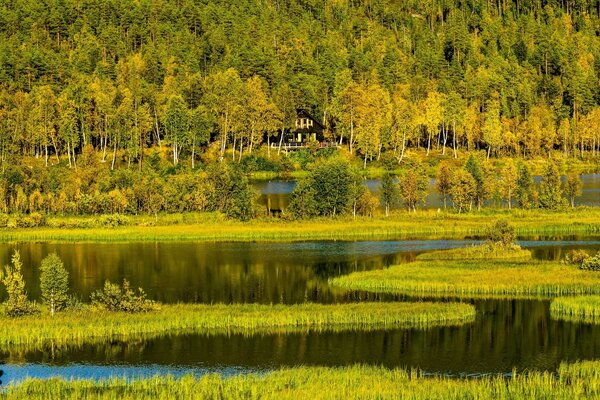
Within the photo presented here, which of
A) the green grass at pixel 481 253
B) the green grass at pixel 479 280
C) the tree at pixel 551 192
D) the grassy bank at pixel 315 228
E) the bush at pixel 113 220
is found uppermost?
the tree at pixel 551 192

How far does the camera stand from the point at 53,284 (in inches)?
2174

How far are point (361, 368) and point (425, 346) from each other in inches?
237

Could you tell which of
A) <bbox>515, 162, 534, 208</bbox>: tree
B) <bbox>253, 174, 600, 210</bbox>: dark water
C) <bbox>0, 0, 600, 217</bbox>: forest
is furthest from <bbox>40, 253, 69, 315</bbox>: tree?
<bbox>515, 162, 534, 208</bbox>: tree

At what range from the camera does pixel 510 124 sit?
184 metres

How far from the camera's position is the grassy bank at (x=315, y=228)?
310ft

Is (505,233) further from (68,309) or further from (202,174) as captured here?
(202,174)

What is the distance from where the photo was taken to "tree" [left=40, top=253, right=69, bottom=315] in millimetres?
54969

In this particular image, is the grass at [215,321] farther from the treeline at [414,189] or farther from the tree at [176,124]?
the tree at [176,124]

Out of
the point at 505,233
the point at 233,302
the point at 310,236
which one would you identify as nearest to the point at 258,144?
the point at 310,236

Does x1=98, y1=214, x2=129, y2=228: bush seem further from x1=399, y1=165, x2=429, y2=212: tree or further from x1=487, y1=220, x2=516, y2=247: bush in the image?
x1=487, y1=220, x2=516, y2=247: bush

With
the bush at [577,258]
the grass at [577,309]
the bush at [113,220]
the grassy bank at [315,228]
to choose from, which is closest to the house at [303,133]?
the grassy bank at [315,228]

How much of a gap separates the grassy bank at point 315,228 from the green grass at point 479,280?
22.1m

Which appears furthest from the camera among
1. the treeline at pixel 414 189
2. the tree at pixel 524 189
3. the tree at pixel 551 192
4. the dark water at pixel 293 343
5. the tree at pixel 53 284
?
the tree at pixel 524 189

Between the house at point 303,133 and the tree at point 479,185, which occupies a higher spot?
the house at point 303,133
